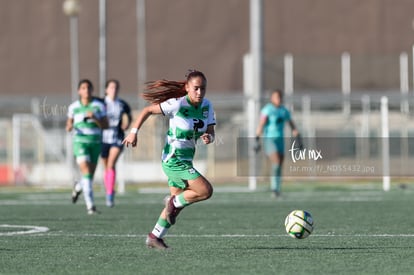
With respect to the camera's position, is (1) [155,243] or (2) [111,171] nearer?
(1) [155,243]

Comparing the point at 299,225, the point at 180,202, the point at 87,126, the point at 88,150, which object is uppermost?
the point at 87,126

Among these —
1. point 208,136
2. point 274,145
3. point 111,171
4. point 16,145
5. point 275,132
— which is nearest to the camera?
point 208,136

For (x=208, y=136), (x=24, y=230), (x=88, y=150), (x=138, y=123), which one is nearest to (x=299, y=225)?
(x=208, y=136)

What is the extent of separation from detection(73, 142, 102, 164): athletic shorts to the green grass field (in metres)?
0.93

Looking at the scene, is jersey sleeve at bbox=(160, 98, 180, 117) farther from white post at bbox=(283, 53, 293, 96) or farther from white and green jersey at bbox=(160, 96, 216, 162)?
white post at bbox=(283, 53, 293, 96)

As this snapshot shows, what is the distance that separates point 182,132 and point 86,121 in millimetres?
7101

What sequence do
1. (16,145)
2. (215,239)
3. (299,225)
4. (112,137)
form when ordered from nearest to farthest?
(299,225) → (215,239) → (112,137) → (16,145)

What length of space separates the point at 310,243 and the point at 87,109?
747 cm

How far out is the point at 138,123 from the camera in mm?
11867

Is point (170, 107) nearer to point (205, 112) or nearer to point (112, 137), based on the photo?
point (205, 112)

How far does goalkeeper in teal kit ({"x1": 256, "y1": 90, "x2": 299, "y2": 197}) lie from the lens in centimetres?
2323

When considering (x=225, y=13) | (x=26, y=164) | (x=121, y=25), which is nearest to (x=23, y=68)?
(x=121, y=25)

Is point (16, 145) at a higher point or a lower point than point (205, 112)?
higher

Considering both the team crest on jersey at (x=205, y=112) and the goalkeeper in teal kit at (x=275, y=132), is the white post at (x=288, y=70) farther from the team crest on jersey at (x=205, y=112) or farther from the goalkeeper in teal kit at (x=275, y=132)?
the team crest on jersey at (x=205, y=112)
